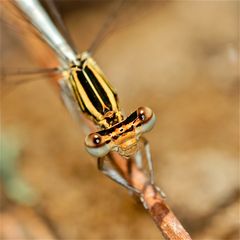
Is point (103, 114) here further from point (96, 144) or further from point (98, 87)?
point (96, 144)

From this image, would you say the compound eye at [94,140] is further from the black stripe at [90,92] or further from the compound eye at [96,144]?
the black stripe at [90,92]

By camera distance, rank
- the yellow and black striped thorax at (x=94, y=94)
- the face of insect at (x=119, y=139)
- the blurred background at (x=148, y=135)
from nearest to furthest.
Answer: the face of insect at (x=119, y=139) → the yellow and black striped thorax at (x=94, y=94) → the blurred background at (x=148, y=135)

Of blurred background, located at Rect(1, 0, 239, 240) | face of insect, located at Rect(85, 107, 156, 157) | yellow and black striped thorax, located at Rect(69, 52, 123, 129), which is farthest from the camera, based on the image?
blurred background, located at Rect(1, 0, 239, 240)

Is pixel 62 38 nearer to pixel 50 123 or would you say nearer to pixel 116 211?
pixel 50 123

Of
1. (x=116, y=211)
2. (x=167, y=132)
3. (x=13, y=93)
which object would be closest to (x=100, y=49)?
(x=13, y=93)

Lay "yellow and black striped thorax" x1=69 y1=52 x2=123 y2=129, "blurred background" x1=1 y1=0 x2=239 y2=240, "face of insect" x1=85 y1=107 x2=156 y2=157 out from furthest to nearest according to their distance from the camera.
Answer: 1. "blurred background" x1=1 y1=0 x2=239 y2=240
2. "yellow and black striped thorax" x1=69 y1=52 x2=123 y2=129
3. "face of insect" x1=85 y1=107 x2=156 y2=157

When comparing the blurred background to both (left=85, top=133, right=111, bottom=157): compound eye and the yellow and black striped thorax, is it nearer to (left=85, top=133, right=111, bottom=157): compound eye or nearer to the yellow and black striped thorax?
the yellow and black striped thorax

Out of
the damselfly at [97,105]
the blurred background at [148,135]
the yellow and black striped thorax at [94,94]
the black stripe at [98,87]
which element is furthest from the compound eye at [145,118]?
the blurred background at [148,135]

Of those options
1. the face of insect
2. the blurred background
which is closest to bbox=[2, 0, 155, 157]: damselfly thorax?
the face of insect
